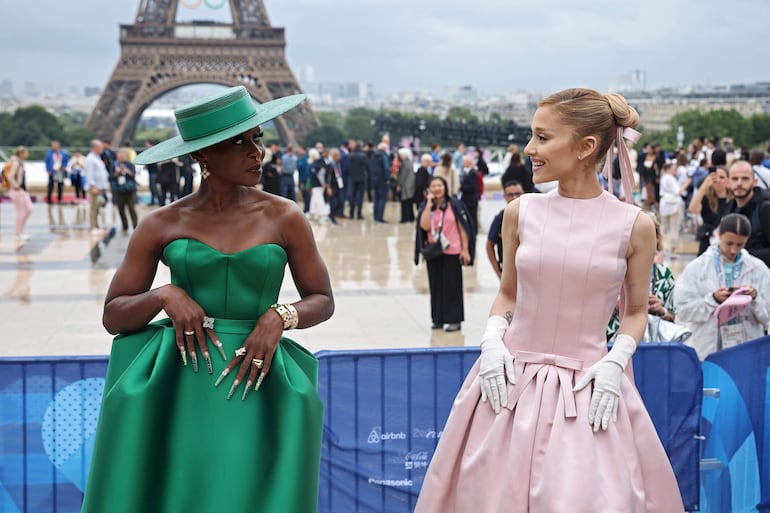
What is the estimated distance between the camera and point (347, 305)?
10.6 meters

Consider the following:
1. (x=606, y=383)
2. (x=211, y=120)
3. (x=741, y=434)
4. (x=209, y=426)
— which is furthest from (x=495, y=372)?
(x=741, y=434)

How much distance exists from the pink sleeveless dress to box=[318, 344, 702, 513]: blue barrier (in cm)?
143

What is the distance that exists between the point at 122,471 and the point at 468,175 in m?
13.0

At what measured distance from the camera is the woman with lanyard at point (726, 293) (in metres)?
5.68

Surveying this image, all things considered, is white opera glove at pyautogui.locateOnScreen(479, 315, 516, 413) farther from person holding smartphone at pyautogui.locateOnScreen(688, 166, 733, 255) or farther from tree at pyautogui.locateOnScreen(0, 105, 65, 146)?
tree at pyautogui.locateOnScreen(0, 105, 65, 146)

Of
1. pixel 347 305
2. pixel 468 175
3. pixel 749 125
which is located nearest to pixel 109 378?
pixel 347 305

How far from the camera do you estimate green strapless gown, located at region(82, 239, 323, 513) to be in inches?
109

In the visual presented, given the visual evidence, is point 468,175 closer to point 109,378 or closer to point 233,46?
point 109,378

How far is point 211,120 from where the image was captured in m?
2.83

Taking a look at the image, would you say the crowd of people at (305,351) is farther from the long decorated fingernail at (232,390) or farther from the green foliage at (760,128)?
the green foliage at (760,128)

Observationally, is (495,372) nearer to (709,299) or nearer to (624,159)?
(624,159)

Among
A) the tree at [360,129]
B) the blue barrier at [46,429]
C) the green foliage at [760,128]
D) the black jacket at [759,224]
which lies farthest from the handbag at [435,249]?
the tree at [360,129]

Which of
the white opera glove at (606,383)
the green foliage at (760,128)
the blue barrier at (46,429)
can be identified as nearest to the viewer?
the white opera glove at (606,383)

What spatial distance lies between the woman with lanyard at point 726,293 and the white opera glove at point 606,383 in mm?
2927
